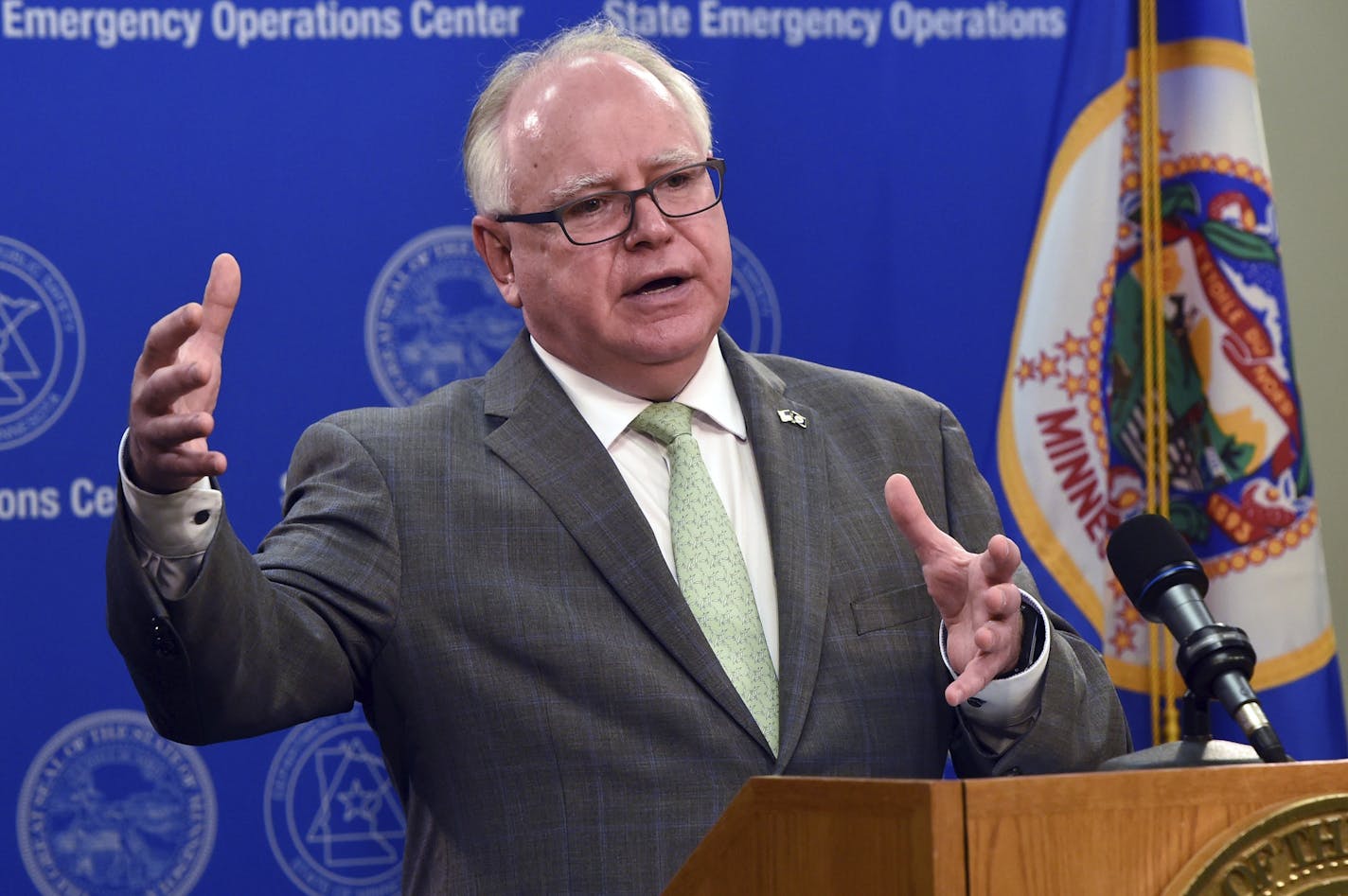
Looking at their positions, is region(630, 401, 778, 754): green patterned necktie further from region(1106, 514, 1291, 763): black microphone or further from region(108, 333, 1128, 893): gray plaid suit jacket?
region(1106, 514, 1291, 763): black microphone

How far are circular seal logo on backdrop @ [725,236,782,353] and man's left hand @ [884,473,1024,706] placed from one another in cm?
Result: 117

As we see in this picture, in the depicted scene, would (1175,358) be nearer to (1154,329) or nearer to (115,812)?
(1154,329)

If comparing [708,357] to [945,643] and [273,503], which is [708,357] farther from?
[273,503]

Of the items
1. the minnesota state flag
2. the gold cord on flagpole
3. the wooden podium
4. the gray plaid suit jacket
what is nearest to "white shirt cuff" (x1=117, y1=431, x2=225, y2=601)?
the gray plaid suit jacket

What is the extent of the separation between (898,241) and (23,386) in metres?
1.53

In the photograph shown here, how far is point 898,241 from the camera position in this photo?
9.38 feet

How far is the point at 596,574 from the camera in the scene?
1983 millimetres

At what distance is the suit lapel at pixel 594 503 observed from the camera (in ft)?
6.31

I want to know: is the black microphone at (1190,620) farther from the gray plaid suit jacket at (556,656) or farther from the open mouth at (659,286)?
the open mouth at (659,286)

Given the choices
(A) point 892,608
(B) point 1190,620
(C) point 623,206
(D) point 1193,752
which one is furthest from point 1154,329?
(D) point 1193,752

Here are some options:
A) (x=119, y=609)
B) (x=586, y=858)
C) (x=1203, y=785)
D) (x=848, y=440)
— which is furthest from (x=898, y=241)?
(x=1203, y=785)

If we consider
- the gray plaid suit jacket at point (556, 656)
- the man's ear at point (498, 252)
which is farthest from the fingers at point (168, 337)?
the man's ear at point (498, 252)

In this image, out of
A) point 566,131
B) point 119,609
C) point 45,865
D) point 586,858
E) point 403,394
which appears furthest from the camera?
point 403,394

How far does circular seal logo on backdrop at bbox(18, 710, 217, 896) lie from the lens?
8.40ft
